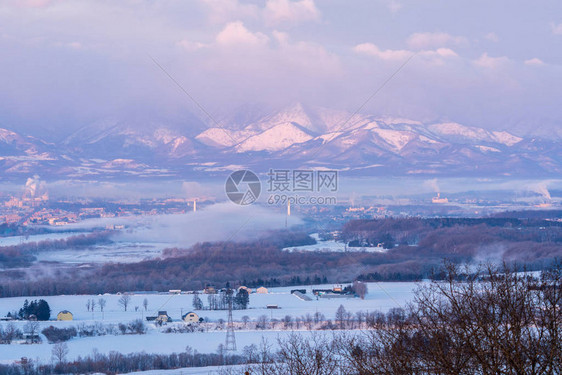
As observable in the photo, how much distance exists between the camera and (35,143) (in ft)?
283

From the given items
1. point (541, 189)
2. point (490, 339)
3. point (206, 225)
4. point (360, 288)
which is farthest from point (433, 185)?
point (490, 339)

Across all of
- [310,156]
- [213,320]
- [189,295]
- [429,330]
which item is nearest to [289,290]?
[189,295]

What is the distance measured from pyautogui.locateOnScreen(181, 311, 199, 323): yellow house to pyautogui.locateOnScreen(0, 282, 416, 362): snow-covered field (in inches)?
13.5

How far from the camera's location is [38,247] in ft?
118

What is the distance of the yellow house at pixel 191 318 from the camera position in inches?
779

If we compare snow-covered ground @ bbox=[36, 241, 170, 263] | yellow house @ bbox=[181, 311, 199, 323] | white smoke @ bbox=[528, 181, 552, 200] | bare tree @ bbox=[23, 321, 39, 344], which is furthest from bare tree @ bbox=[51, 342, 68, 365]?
white smoke @ bbox=[528, 181, 552, 200]

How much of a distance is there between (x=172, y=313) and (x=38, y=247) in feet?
56.6

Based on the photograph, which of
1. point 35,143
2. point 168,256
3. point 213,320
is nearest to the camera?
point 213,320

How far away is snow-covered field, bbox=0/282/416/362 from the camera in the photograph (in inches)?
654

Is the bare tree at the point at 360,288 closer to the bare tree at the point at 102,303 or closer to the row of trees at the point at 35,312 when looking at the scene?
the bare tree at the point at 102,303

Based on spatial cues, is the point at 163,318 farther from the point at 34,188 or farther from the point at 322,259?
the point at 34,188

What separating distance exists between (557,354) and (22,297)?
21552 millimetres

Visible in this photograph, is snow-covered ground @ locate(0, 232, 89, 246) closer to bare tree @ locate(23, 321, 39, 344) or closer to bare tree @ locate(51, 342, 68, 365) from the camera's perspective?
bare tree @ locate(23, 321, 39, 344)

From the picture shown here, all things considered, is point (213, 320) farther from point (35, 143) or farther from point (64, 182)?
point (35, 143)
